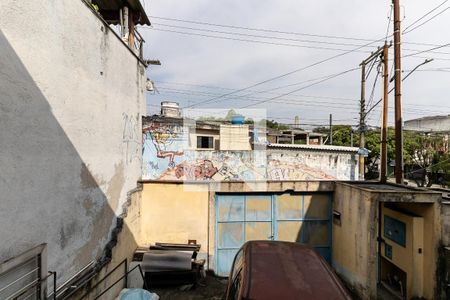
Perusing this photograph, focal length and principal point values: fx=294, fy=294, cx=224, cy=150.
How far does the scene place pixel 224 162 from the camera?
38.7ft

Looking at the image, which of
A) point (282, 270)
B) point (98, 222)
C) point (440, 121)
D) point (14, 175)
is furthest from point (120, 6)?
point (440, 121)

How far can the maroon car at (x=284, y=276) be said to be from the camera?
3.16 meters

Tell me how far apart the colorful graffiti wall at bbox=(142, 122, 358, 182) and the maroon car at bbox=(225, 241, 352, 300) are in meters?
6.22

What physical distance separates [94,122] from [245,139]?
958 cm

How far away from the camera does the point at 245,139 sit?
14344 mm

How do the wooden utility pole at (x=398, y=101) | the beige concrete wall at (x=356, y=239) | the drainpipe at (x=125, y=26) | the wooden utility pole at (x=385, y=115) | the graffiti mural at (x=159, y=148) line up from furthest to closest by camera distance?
the graffiti mural at (x=159, y=148), the wooden utility pole at (x=385, y=115), the wooden utility pole at (x=398, y=101), the drainpipe at (x=125, y=26), the beige concrete wall at (x=356, y=239)

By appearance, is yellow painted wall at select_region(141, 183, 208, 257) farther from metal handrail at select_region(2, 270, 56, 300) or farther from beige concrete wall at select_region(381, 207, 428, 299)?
beige concrete wall at select_region(381, 207, 428, 299)

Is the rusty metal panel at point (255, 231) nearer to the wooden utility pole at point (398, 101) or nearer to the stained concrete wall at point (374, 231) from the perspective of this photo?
the stained concrete wall at point (374, 231)

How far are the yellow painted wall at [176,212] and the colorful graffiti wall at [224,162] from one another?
72.4 inches

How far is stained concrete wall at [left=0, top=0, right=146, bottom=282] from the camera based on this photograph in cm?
317

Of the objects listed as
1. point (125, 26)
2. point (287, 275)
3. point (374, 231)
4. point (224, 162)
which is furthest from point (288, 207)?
point (125, 26)

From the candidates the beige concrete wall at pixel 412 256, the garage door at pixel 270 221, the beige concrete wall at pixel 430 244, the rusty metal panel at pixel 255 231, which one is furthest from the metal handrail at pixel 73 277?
the beige concrete wall at pixel 430 244

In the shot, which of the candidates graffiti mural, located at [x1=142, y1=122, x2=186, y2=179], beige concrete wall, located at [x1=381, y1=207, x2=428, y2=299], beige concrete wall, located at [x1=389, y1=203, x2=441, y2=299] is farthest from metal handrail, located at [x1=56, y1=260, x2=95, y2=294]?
beige concrete wall, located at [x1=389, y1=203, x2=441, y2=299]

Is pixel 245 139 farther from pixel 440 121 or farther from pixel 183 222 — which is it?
pixel 440 121
